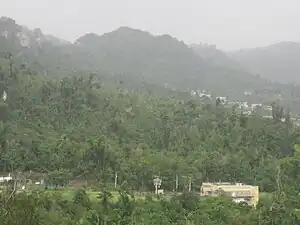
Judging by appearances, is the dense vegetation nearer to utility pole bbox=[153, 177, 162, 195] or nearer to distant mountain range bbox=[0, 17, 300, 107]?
utility pole bbox=[153, 177, 162, 195]

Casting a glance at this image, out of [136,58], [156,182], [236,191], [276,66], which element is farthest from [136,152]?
[276,66]

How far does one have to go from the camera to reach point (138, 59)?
117 meters

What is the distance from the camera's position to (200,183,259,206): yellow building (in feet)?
99.6

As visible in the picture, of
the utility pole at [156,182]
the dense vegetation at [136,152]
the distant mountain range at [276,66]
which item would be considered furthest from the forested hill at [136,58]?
the distant mountain range at [276,66]

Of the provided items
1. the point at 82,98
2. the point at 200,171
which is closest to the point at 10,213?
the point at 200,171

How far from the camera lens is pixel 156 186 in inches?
1177

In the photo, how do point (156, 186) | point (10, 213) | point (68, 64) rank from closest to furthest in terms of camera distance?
1. point (10, 213)
2. point (156, 186)
3. point (68, 64)

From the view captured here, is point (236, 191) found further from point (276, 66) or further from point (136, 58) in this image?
point (276, 66)

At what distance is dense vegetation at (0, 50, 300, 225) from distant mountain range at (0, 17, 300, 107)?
26.6 meters

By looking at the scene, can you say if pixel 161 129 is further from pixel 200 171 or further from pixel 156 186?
pixel 156 186

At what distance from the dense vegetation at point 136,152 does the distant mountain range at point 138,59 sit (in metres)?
26.6

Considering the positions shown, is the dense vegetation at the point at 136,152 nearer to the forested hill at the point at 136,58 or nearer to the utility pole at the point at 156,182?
the utility pole at the point at 156,182

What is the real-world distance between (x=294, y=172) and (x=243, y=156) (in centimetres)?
581

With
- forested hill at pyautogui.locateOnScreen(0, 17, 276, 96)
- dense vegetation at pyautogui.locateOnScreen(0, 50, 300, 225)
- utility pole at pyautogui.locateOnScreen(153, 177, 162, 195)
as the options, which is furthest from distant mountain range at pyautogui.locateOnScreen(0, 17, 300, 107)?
utility pole at pyautogui.locateOnScreen(153, 177, 162, 195)
